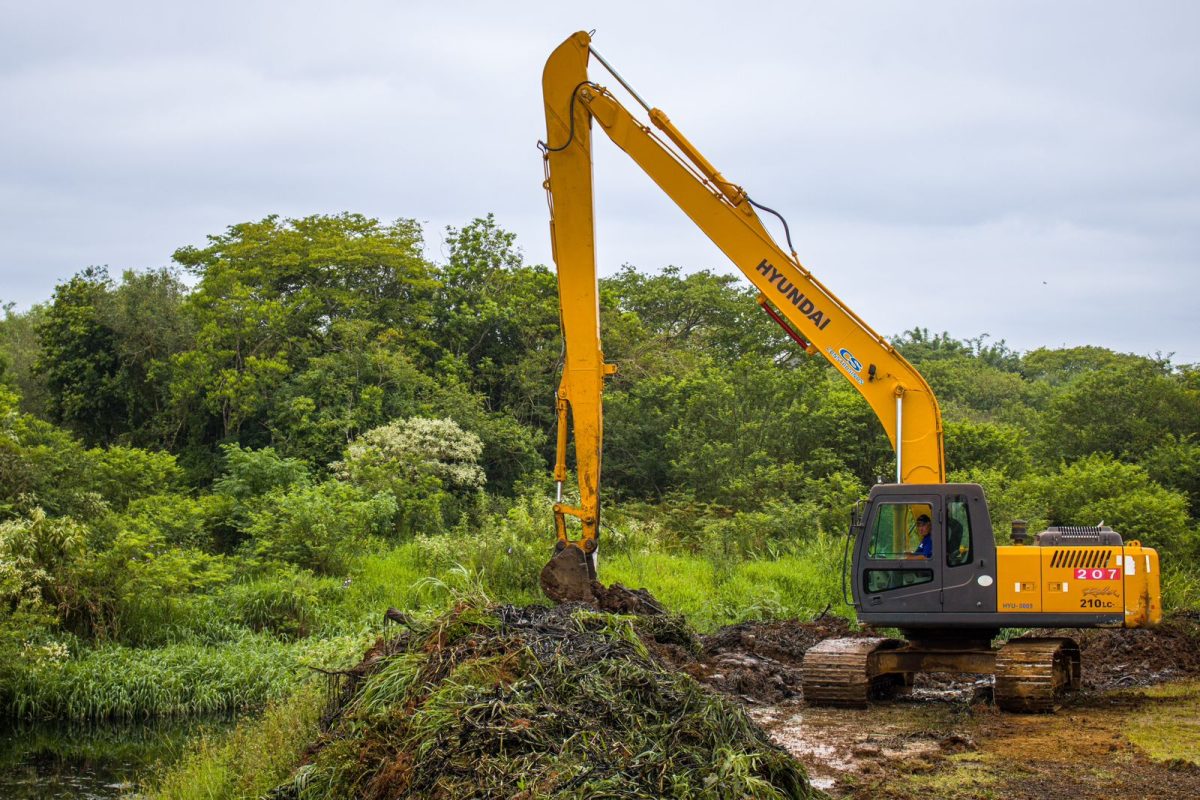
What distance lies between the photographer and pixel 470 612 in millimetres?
9617

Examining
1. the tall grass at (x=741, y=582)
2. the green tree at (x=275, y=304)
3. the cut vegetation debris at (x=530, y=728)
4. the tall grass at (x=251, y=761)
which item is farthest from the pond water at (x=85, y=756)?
the green tree at (x=275, y=304)

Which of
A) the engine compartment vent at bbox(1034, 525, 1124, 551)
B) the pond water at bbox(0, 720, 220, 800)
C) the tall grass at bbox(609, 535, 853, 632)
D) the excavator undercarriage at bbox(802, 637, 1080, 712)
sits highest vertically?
the engine compartment vent at bbox(1034, 525, 1124, 551)

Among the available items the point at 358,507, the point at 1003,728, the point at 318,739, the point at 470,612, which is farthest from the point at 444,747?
the point at 358,507

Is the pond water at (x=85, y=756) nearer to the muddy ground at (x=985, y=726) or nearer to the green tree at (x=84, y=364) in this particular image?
the muddy ground at (x=985, y=726)

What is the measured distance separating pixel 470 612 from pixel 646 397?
1759 cm

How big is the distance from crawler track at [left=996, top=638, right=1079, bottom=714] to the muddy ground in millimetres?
144

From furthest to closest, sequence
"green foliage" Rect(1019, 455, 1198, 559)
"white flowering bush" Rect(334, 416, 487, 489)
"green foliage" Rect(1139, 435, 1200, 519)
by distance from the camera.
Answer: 1. "white flowering bush" Rect(334, 416, 487, 489)
2. "green foliage" Rect(1139, 435, 1200, 519)
3. "green foliage" Rect(1019, 455, 1198, 559)

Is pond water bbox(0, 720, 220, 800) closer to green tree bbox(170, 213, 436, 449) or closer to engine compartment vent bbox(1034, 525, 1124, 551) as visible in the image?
engine compartment vent bbox(1034, 525, 1124, 551)

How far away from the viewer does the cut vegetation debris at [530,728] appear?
6797mm

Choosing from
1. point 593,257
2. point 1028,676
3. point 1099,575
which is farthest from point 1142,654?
point 593,257

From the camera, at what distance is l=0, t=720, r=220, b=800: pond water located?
441 inches

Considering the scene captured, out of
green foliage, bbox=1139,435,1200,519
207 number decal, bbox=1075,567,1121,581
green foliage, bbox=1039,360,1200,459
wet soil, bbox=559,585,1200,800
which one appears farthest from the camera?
green foliage, bbox=1039,360,1200,459

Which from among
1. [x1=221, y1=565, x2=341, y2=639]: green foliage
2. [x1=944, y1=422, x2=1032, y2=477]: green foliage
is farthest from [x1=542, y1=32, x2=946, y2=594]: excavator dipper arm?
[x1=944, y1=422, x2=1032, y2=477]: green foliage

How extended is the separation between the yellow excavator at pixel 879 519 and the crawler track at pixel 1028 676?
0.01m
